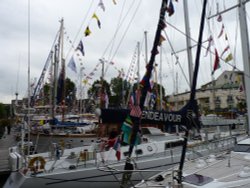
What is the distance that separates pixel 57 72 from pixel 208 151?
486 inches

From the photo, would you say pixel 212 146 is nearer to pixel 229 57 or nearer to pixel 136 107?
pixel 229 57

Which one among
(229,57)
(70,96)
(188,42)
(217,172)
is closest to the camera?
(217,172)


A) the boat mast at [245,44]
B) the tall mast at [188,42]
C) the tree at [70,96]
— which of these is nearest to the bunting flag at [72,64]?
the tall mast at [188,42]

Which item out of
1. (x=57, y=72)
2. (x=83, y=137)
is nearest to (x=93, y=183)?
(x=83, y=137)

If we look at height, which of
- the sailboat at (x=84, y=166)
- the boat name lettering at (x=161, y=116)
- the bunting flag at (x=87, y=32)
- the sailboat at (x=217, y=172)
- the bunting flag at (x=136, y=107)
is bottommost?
the sailboat at (x=84, y=166)

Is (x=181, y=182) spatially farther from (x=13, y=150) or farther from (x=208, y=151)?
(x=13, y=150)

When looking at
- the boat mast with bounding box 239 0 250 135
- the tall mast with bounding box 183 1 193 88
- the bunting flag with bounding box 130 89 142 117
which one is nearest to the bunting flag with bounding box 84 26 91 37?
the tall mast with bounding box 183 1 193 88

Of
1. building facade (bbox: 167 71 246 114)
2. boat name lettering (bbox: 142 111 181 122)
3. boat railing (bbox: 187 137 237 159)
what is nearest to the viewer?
boat name lettering (bbox: 142 111 181 122)

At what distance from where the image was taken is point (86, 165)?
855cm

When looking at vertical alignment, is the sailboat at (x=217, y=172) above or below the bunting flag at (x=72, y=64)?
below

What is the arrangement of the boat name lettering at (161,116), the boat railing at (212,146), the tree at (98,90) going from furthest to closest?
1. the tree at (98,90)
2. the boat railing at (212,146)
3. the boat name lettering at (161,116)

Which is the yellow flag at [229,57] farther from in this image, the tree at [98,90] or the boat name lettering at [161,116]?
the tree at [98,90]

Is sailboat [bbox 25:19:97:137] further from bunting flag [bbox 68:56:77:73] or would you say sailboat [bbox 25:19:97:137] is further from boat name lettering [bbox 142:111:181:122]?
boat name lettering [bbox 142:111:181:122]

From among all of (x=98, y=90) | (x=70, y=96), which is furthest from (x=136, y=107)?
(x=70, y=96)
